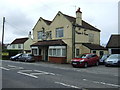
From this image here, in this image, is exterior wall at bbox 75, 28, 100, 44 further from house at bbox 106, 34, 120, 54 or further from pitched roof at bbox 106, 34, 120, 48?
pitched roof at bbox 106, 34, 120, 48

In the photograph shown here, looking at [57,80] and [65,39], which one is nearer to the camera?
[57,80]

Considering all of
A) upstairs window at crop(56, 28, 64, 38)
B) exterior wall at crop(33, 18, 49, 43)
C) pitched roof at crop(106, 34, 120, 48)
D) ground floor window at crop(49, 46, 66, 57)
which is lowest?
ground floor window at crop(49, 46, 66, 57)

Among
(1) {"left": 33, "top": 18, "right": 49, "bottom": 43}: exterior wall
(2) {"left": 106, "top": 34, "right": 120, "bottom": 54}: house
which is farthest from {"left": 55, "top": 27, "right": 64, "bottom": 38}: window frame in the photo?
(2) {"left": 106, "top": 34, "right": 120, "bottom": 54}: house

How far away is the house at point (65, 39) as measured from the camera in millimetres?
25500

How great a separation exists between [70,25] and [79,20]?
2.48 metres

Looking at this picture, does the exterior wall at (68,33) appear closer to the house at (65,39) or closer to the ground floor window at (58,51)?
the house at (65,39)

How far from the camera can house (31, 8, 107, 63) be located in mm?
25500

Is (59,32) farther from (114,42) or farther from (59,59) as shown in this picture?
(114,42)

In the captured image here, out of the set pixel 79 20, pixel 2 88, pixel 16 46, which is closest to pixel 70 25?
pixel 79 20

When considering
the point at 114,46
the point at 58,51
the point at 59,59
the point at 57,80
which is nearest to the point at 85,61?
the point at 59,59

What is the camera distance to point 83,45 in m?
26.3

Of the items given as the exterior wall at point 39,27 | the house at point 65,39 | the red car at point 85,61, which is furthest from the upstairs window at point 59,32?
the red car at point 85,61

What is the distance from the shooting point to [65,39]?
2647 cm

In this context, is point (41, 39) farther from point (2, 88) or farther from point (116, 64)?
point (2, 88)
